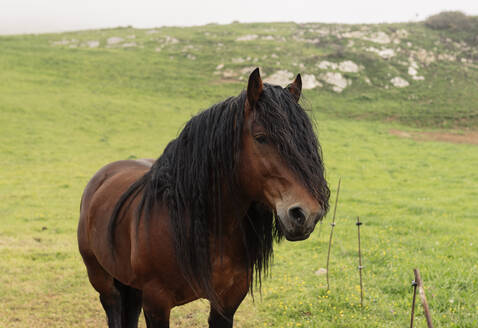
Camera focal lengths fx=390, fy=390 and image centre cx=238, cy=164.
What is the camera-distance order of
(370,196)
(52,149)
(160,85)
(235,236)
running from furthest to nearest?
1. (160,85)
2. (52,149)
3. (370,196)
4. (235,236)

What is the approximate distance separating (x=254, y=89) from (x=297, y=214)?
75cm

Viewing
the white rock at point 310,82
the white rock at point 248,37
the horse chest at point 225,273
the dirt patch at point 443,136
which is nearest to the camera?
the horse chest at point 225,273

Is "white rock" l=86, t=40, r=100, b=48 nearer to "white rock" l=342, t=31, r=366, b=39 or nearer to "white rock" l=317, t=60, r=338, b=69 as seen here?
"white rock" l=317, t=60, r=338, b=69

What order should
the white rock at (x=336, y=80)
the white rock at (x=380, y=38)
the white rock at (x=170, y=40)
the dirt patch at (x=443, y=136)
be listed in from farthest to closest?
the white rock at (x=170, y=40) → the white rock at (x=380, y=38) → the white rock at (x=336, y=80) → the dirt patch at (x=443, y=136)

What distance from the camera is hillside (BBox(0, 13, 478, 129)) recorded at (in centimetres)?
2650

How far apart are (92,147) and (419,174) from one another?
1380cm

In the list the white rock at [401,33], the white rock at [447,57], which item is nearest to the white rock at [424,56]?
the white rock at [447,57]

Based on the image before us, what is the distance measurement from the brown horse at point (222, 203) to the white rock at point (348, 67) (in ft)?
98.5

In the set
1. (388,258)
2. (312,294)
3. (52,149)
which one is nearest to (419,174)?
(388,258)

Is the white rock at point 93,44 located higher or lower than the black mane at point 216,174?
higher

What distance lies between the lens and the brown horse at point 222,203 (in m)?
2.14

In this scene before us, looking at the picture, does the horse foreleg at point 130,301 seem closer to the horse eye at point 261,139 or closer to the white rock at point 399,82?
the horse eye at point 261,139

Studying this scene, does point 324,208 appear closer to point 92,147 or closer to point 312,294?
point 312,294

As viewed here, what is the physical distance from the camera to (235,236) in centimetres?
261
